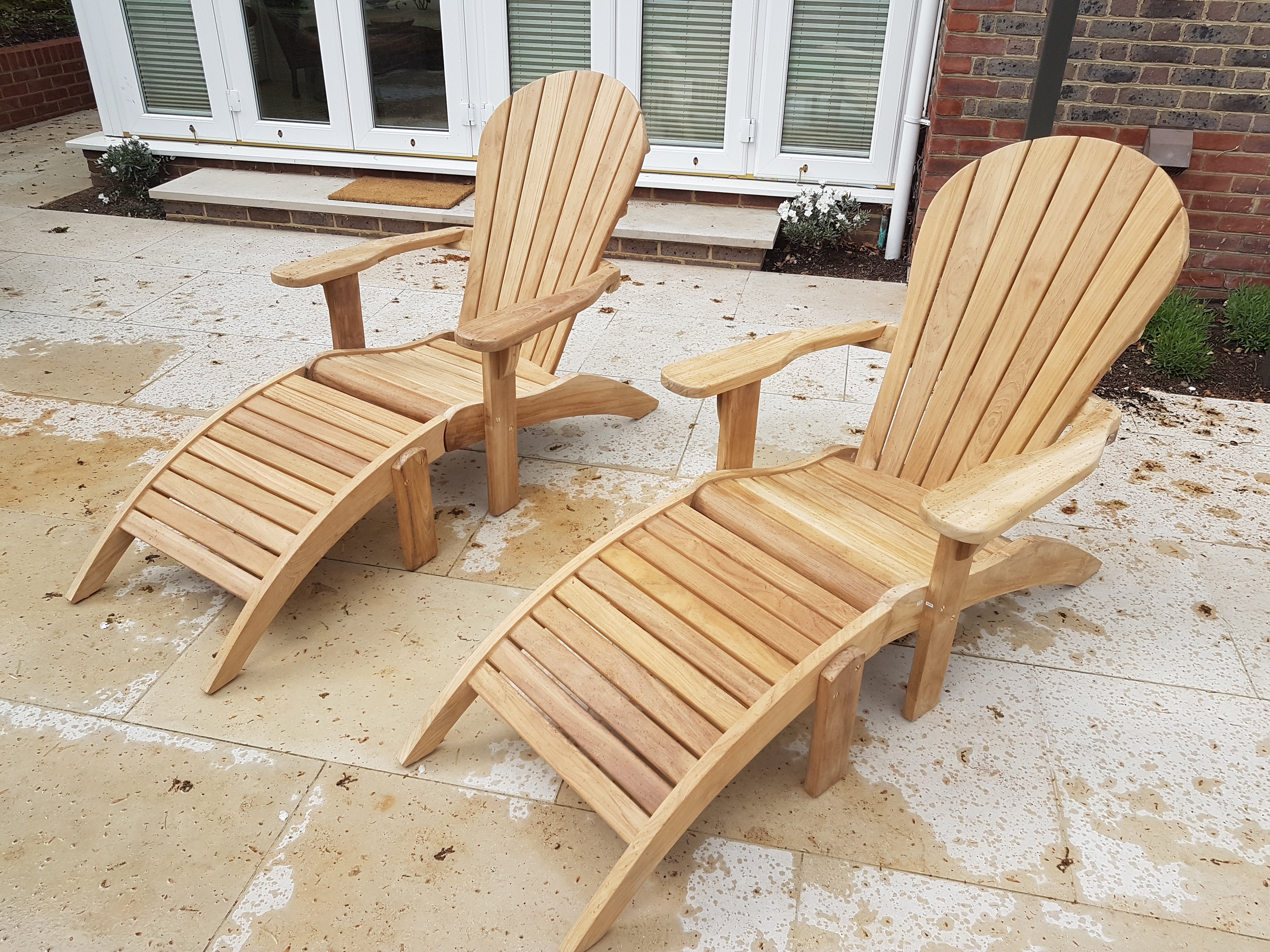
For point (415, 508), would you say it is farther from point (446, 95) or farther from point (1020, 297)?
point (446, 95)

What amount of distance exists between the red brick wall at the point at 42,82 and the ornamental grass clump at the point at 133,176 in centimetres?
233

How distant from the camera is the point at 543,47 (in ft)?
15.8

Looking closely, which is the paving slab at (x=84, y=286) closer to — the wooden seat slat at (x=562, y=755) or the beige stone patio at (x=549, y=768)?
the beige stone patio at (x=549, y=768)

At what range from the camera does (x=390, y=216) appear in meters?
4.83

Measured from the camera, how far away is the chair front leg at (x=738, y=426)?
2.13 metres

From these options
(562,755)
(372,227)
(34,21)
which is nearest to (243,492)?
(562,755)

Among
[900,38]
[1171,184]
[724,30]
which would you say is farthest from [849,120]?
[1171,184]

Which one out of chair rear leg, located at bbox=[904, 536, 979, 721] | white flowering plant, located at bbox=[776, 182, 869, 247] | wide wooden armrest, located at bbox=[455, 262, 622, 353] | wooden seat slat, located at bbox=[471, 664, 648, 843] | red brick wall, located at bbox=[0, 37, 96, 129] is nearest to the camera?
wooden seat slat, located at bbox=[471, 664, 648, 843]

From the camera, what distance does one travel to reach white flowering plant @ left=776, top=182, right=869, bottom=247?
4.52 metres

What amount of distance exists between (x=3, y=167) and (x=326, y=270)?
4.80 metres

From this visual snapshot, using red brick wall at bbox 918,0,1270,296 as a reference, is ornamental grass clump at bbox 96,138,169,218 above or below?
below

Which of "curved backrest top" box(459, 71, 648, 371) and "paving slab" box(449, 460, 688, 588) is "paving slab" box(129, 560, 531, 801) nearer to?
"paving slab" box(449, 460, 688, 588)

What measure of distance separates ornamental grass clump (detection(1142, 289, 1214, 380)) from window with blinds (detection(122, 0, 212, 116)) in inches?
197

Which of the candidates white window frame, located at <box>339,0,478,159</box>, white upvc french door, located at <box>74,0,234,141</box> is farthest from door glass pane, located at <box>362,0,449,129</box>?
white upvc french door, located at <box>74,0,234,141</box>
